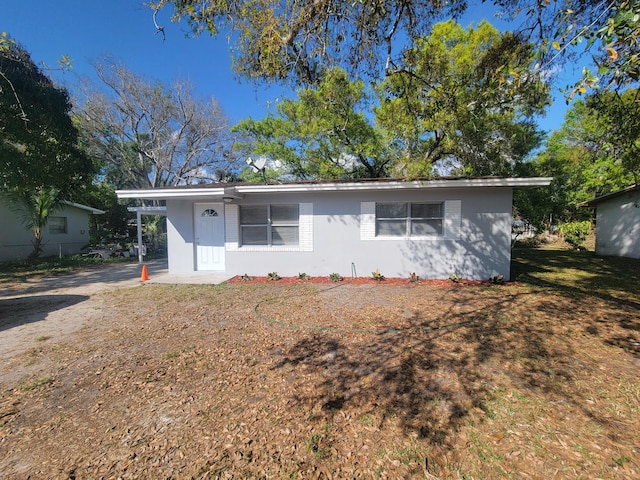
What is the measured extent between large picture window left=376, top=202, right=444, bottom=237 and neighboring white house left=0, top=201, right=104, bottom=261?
57.6ft

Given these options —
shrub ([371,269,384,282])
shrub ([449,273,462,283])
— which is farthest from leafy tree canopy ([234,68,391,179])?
shrub ([449,273,462,283])

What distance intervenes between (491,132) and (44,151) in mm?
16500

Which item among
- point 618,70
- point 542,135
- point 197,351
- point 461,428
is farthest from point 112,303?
point 542,135

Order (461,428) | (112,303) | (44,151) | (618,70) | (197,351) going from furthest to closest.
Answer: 1. (44,151)
2. (112,303)
3. (197,351)
4. (618,70)
5. (461,428)

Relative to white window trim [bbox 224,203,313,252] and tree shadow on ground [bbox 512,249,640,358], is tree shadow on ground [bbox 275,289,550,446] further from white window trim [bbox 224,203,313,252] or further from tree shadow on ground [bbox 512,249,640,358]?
white window trim [bbox 224,203,313,252]

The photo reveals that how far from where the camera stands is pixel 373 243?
8656mm

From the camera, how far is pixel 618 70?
297 centimetres

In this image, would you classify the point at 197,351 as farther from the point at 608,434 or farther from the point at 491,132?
the point at 491,132

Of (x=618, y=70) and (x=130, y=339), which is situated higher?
(x=618, y=70)

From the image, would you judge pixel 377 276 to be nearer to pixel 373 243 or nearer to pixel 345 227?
pixel 373 243

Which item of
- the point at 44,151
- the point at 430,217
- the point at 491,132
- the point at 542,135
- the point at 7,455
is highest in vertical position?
the point at 542,135

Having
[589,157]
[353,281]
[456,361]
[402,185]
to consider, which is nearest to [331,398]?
[456,361]

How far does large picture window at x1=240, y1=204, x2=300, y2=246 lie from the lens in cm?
902

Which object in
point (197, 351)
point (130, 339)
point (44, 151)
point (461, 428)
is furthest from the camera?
point (44, 151)
